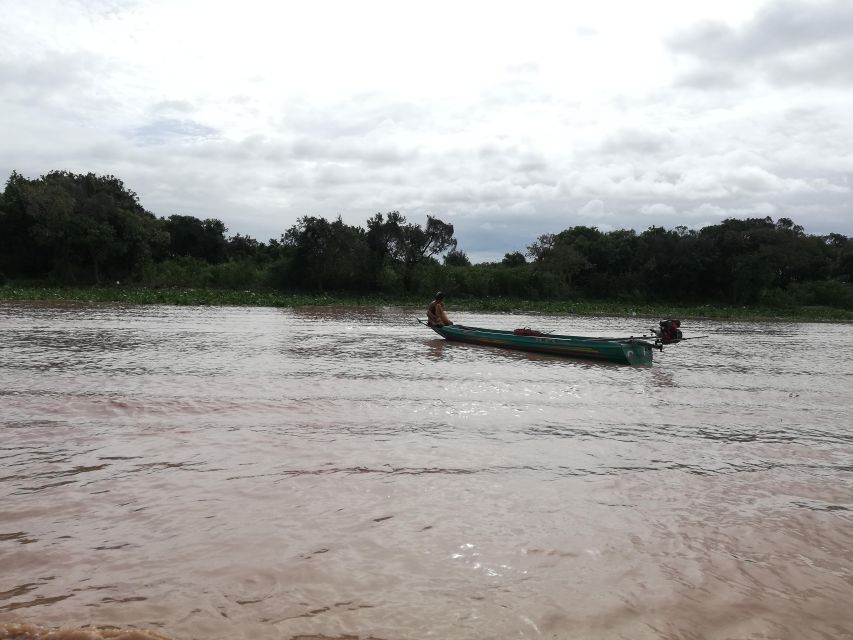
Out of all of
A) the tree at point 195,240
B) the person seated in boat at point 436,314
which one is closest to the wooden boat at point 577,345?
the person seated in boat at point 436,314

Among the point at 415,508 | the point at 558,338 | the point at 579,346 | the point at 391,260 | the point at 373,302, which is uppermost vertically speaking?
the point at 391,260

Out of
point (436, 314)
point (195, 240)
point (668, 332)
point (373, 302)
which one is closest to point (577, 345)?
point (668, 332)

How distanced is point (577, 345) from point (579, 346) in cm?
6

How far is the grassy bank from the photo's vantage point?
33.9 meters

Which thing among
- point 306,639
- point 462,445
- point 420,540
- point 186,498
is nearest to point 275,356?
point 462,445

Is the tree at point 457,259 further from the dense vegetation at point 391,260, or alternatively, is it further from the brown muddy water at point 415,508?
the brown muddy water at point 415,508

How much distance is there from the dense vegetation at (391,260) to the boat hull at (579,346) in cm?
2624

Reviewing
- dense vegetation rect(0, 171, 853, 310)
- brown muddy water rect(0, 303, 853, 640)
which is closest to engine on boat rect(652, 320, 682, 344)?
brown muddy water rect(0, 303, 853, 640)

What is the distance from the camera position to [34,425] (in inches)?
304

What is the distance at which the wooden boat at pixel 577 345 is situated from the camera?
591 inches

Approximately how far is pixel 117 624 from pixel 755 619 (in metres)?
3.67

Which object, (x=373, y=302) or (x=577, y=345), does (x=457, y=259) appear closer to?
(x=373, y=302)

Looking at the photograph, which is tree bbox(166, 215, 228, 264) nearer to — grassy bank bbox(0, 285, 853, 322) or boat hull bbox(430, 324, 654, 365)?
grassy bank bbox(0, 285, 853, 322)

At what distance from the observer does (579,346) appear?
15.6 metres
